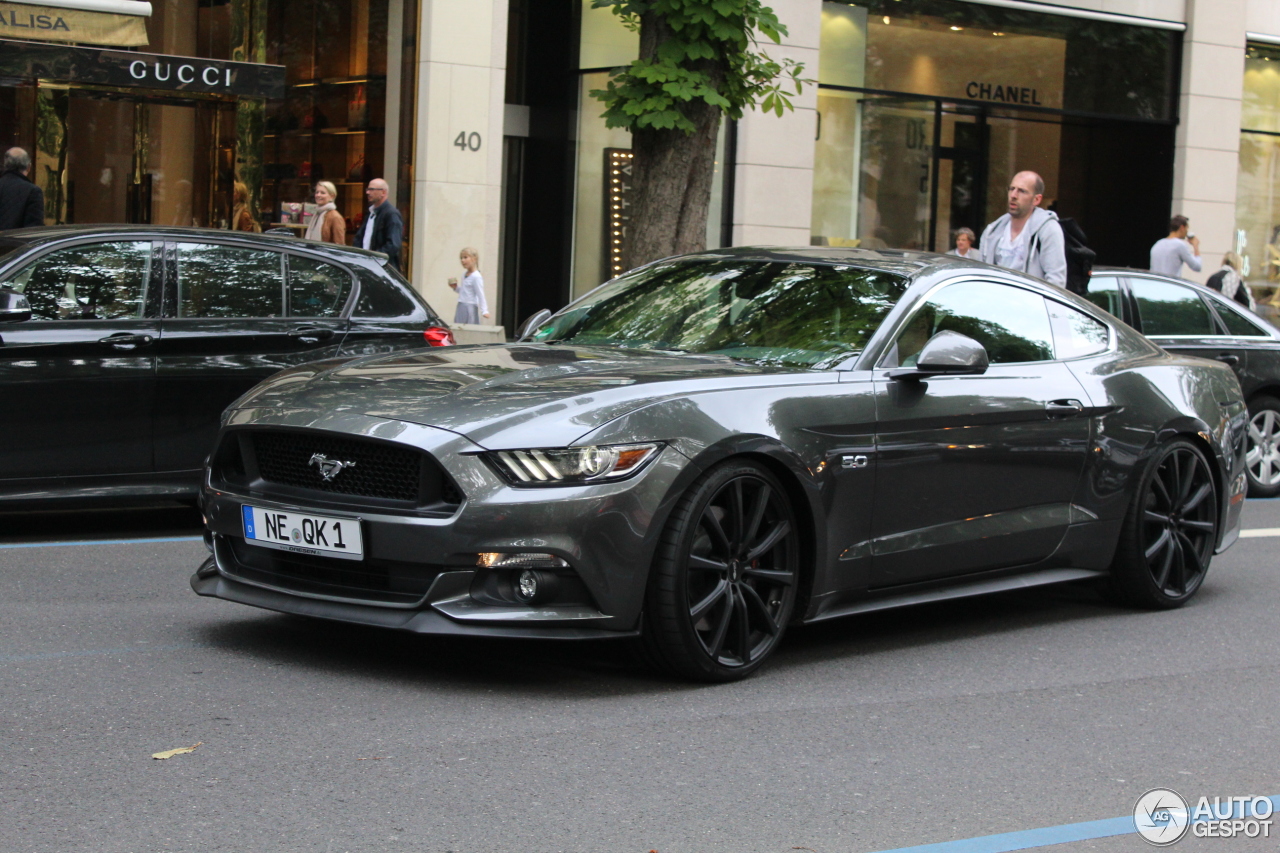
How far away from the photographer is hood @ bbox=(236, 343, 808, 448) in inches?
206

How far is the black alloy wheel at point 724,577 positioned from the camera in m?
5.38

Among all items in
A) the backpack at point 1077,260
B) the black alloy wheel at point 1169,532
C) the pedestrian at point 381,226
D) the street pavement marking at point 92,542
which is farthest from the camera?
the pedestrian at point 381,226

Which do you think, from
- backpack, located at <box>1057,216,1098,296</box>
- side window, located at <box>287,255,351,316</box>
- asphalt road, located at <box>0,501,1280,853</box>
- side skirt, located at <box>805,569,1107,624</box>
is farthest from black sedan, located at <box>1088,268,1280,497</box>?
side window, located at <box>287,255,351,316</box>

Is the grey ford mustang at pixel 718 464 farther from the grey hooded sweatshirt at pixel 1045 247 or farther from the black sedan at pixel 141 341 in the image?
the grey hooded sweatshirt at pixel 1045 247

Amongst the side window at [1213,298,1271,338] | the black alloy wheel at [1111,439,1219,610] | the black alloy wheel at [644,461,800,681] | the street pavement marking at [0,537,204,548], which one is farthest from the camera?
the side window at [1213,298,1271,338]

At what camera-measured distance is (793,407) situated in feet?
19.0

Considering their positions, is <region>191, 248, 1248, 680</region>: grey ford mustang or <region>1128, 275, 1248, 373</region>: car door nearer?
<region>191, 248, 1248, 680</region>: grey ford mustang

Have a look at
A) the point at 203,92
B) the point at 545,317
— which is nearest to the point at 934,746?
the point at 545,317

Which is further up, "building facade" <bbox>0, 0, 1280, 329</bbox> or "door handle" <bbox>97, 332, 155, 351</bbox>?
"building facade" <bbox>0, 0, 1280, 329</bbox>

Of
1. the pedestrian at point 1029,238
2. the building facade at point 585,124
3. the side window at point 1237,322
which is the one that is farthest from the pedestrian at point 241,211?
the side window at point 1237,322

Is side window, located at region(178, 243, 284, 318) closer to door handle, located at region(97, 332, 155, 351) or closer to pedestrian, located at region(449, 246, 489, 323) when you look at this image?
door handle, located at region(97, 332, 155, 351)

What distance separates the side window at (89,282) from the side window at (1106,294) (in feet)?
21.3

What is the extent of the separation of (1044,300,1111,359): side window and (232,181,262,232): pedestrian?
1295cm

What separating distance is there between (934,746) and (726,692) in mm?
790
